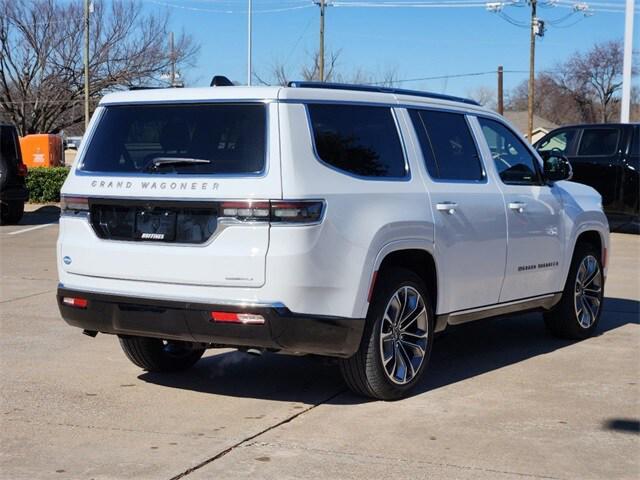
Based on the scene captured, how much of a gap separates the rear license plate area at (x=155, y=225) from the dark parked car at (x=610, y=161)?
11.7 meters

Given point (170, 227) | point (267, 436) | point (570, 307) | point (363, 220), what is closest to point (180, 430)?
point (267, 436)

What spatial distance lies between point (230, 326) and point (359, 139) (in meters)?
1.42

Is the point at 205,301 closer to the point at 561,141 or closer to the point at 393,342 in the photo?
the point at 393,342

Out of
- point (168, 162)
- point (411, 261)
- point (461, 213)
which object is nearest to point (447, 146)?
point (461, 213)

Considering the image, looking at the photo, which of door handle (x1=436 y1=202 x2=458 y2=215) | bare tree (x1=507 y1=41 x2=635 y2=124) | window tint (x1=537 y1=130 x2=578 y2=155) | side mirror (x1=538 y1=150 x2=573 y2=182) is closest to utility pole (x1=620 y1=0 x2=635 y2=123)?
window tint (x1=537 y1=130 x2=578 y2=155)

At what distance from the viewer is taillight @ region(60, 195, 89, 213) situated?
5883 millimetres

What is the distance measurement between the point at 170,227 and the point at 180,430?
1.15 m

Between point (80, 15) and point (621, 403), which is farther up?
point (80, 15)

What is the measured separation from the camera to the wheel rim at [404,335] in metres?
5.94

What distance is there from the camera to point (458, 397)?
6.22 metres

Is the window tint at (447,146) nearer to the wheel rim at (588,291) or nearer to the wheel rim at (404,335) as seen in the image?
the wheel rim at (404,335)

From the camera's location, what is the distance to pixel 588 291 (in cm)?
834

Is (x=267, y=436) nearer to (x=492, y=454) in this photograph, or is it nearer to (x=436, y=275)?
(x=492, y=454)

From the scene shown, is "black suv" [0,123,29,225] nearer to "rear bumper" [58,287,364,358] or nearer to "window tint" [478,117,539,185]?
"window tint" [478,117,539,185]
